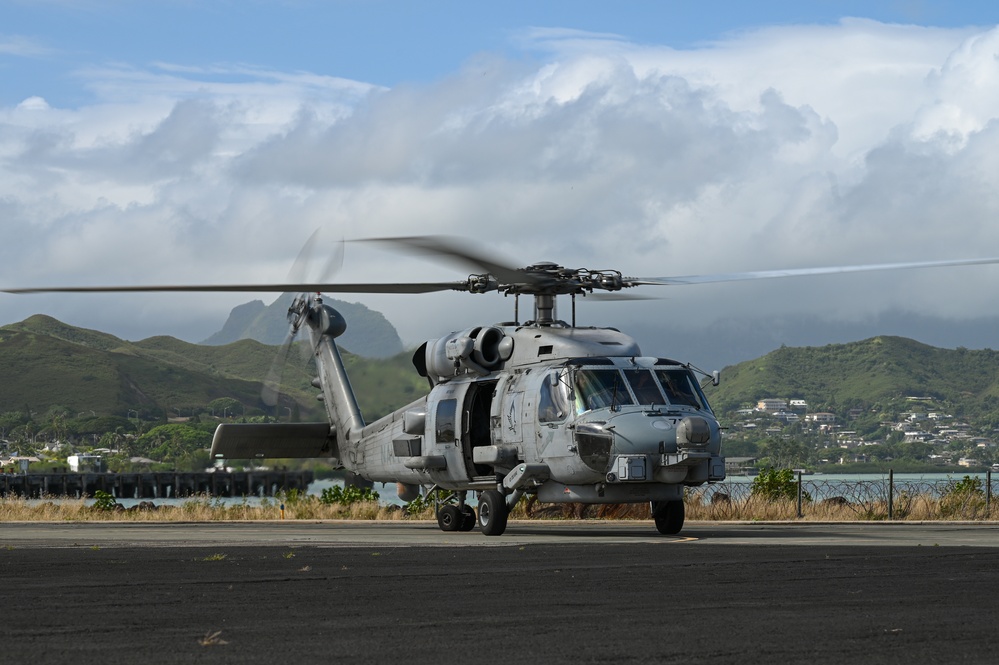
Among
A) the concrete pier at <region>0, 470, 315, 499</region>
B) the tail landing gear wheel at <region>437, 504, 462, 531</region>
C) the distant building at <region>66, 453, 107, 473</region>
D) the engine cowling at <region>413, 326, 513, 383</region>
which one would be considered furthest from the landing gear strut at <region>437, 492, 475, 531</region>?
the concrete pier at <region>0, 470, 315, 499</region>

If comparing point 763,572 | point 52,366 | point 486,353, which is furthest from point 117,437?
point 763,572

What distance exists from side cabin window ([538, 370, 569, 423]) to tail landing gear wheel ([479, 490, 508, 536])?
77.9 inches

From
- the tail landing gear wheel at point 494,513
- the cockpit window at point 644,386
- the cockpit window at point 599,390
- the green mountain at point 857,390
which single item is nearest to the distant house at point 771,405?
the green mountain at point 857,390

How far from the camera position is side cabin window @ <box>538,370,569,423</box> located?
23.7 m

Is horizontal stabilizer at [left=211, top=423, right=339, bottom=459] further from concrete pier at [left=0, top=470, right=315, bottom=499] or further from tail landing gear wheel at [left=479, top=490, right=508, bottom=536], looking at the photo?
concrete pier at [left=0, top=470, right=315, bottom=499]

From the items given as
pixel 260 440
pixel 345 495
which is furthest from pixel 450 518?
pixel 345 495

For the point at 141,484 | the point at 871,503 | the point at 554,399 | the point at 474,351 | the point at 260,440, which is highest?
the point at 474,351

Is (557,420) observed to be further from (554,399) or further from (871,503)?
(871,503)

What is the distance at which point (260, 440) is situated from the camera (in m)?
31.7

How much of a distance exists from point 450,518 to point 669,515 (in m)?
5.12

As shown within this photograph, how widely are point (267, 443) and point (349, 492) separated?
707 cm

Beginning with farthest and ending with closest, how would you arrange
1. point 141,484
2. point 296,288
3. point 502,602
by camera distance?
point 141,484, point 296,288, point 502,602

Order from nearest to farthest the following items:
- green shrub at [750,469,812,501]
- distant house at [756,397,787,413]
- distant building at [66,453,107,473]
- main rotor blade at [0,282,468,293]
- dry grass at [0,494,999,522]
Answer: main rotor blade at [0,282,468,293] < dry grass at [0,494,999,522] < green shrub at [750,469,812,501] < distant building at [66,453,107,473] < distant house at [756,397,787,413]

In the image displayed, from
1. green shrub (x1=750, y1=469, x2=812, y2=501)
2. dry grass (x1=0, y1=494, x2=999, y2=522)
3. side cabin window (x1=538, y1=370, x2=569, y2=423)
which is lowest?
dry grass (x1=0, y1=494, x2=999, y2=522)
